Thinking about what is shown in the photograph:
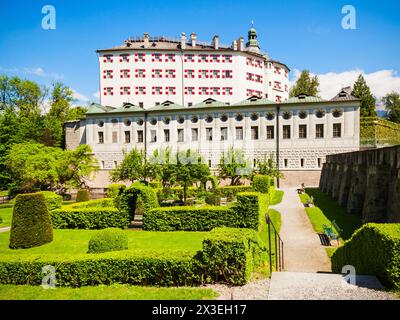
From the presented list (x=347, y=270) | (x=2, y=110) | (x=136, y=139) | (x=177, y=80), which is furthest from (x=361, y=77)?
(x=2, y=110)

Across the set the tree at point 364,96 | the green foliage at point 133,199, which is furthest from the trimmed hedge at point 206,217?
the tree at point 364,96

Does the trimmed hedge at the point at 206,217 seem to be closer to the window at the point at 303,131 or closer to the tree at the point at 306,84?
the window at the point at 303,131

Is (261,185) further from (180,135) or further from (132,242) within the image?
(180,135)

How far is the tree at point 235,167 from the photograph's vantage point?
33828mm

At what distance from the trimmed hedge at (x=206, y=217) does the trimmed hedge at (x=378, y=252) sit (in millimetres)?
7517

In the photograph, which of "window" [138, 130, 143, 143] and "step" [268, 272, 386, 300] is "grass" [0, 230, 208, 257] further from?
Result: "window" [138, 130, 143, 143]

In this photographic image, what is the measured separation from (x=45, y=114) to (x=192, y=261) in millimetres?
55560

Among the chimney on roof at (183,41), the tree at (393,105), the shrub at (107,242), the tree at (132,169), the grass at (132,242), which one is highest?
the chimney on roof at (183,41)

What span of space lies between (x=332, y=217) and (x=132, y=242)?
12.6m

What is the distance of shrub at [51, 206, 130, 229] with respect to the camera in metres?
18.2

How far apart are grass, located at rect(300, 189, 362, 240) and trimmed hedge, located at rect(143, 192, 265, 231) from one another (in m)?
3.67

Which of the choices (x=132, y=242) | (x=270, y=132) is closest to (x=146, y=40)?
(x=270, y=132)
